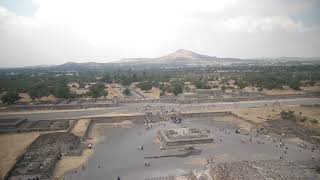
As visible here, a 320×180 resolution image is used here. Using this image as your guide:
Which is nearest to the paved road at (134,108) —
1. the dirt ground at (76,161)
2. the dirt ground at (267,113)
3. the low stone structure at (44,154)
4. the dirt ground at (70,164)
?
the dirt ground at (267,113)

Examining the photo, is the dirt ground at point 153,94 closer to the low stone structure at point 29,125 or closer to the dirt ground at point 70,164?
the low stone structure at point 29,125

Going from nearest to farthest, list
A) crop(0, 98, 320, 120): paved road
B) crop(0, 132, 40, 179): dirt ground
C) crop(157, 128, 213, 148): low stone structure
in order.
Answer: crop(0, 132, 40, 179): dirt ground < crop(157, 128, 213, 148): low stone structure < crop(0, 98, 320, 120): paved road

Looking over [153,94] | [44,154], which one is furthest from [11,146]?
[153,94]

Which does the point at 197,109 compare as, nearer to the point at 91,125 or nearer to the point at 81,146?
the point at 91,125

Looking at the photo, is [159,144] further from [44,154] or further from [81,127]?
[44,154]

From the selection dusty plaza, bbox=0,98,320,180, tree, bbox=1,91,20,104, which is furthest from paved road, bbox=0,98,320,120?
tree, bbox=1,91,20,104

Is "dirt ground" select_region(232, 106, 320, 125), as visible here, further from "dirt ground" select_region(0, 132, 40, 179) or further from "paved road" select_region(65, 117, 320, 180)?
"dirt ground" select_region(0, 132, 40, 179)

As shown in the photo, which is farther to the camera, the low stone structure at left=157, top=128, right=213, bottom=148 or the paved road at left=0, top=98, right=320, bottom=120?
the paved road at left=0, top=98, right=320, bottom=120
